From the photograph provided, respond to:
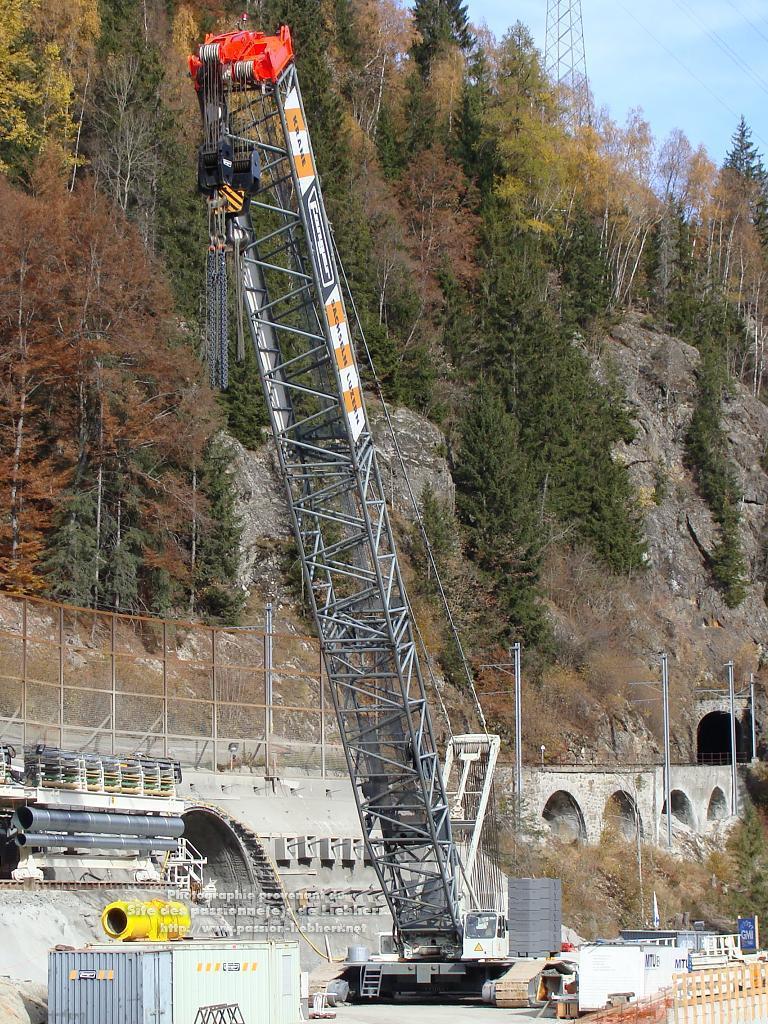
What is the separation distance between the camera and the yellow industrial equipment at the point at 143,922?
29688mm

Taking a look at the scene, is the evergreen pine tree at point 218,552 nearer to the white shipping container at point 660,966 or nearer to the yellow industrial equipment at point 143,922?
the yellow industrial equipment at point 143,922

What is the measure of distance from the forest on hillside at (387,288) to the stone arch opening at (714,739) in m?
8.12

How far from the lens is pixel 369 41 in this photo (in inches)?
4363

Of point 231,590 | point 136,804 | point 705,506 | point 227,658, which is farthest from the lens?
point 705,506

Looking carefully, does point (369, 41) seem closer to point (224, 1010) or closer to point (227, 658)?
point (227, 658)

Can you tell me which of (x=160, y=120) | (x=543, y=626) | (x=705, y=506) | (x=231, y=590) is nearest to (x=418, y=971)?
(x=231, y=590)

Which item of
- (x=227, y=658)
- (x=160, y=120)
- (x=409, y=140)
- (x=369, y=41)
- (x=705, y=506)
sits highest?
(x=369, y=41)

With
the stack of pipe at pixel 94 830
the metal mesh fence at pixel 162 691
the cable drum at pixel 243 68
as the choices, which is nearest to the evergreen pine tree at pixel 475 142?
the metal mesh fence at pixel 162 691

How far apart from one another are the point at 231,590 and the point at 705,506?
151 ft

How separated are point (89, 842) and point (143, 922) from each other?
7887 millimetres

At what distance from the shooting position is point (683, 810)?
76375 mm

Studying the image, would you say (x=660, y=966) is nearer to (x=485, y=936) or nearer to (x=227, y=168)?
(x=485, y=936)

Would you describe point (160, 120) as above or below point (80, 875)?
above

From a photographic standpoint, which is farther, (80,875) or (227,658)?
(227,658)
